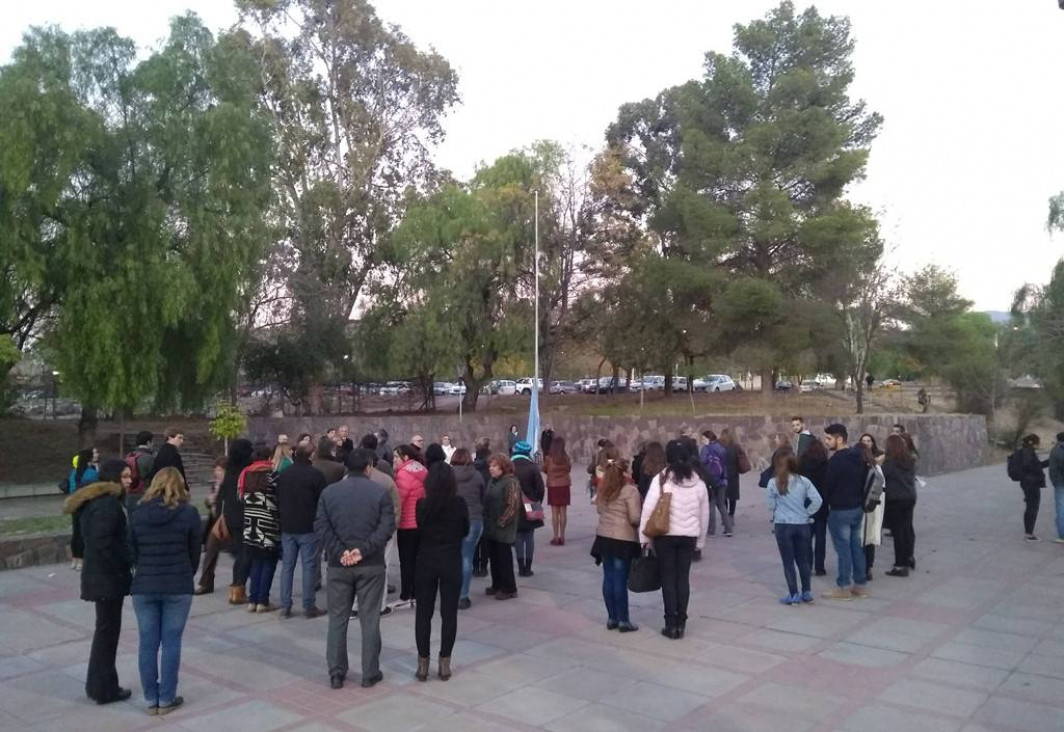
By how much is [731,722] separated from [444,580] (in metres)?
2.15

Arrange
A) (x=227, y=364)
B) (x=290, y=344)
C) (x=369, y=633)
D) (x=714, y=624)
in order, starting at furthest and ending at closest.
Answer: (x=290, y=344) → (x=227, y=364) → (x=714, y=624) → (x=369, y=633)

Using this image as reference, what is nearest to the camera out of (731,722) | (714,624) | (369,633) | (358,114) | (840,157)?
(731,722)

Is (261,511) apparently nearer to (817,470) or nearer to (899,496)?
(817,470)

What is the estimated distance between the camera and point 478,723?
5680 millimetres

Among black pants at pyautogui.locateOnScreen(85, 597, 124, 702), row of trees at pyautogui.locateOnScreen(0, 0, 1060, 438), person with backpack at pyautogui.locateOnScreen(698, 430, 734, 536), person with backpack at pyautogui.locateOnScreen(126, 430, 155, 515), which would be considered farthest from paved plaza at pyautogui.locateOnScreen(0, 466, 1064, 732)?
row of trees at pyautogui.locateOnScreen(0, 0, 1060, 438)

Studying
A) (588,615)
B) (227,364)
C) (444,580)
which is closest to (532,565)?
(588,615)

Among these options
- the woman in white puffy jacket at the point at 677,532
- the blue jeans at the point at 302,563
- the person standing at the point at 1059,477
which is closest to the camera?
the woman in white puffy jacket at the point at 677,532

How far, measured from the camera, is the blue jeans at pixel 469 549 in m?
8.78

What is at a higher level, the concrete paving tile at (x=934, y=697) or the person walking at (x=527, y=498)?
the person walking at (x=527, y=498)

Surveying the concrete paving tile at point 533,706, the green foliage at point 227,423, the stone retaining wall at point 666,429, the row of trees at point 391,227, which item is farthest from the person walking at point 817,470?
the green foliage at point 227,423

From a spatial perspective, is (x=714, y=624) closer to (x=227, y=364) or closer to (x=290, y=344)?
(x=227, y=364)

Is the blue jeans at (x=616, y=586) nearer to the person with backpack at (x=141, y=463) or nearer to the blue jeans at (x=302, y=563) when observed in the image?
the blue jeans at (x=302, y=563)

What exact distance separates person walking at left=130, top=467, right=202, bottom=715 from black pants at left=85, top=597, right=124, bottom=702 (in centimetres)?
29

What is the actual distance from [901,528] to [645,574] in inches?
171
